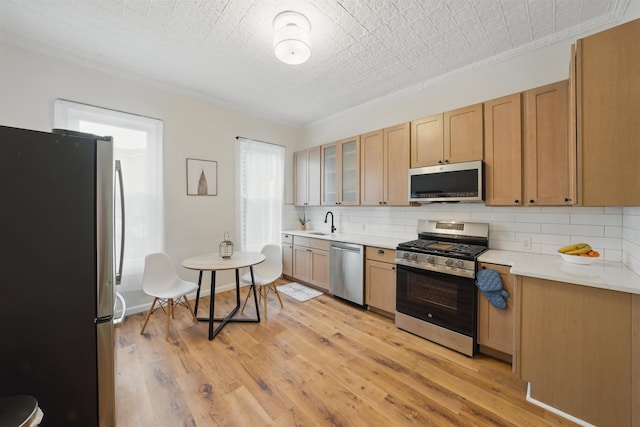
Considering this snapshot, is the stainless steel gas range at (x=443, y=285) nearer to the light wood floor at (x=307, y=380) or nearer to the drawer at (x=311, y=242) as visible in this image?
the light wood floor at (x=307, y=380)

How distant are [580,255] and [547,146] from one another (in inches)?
36.3

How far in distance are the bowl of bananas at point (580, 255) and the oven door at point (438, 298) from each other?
698 mm

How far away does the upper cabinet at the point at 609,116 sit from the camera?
56.9 inches

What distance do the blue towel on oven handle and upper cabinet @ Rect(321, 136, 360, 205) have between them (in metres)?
1.83

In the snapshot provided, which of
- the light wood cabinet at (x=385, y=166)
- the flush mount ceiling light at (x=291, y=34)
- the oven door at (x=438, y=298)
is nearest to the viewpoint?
the flush mount ceiling light at (x=291, y=34)

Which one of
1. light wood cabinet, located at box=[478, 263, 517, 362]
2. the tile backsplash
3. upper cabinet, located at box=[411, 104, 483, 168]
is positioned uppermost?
upper cabinet, located at box=[411, 104, 483, 168]

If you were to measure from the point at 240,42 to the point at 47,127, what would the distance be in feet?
6.94

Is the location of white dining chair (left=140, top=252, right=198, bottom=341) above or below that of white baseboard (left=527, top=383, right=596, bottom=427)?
above

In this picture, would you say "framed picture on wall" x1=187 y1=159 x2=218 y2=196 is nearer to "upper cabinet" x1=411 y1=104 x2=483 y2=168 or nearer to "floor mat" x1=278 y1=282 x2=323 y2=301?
"floor mat" x1=278 y1=282 x2=323 y2=301

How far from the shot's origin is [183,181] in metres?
3.38

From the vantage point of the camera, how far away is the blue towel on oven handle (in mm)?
2035

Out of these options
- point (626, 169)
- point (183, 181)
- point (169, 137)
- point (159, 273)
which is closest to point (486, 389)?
point (626, 169)

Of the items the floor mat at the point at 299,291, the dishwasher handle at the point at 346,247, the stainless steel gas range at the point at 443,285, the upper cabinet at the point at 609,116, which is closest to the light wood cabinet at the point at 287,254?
the floor mat at the point at 299,291

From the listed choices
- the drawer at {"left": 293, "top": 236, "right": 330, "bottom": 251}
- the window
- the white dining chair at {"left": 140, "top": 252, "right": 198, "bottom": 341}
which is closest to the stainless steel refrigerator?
the white dining chair at {"left": 140, "top": 252, "right": 198, "bottom": 341}
